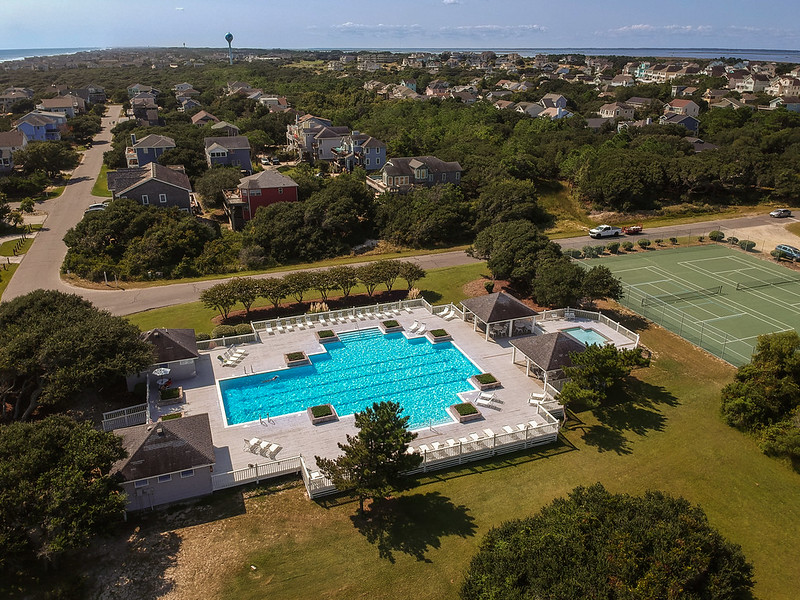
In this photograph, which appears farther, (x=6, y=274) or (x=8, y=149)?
(x=8, y=149)

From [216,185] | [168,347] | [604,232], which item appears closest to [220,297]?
[168,347]

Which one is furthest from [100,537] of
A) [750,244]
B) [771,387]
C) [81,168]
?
[81,168]

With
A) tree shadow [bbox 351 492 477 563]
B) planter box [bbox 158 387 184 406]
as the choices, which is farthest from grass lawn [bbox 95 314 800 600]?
planter box [bbox 158 387 184 406]

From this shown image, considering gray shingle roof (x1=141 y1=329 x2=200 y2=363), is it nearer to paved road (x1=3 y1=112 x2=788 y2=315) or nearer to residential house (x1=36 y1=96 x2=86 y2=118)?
paved road (x1=3 y1=112 x2=788 y2=315)

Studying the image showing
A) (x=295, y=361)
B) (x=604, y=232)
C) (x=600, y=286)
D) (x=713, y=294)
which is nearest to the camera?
(x=295, y=361)

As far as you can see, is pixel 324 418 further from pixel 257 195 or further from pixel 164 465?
pixel 257 195

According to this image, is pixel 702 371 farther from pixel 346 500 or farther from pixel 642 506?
pixel 346 500
